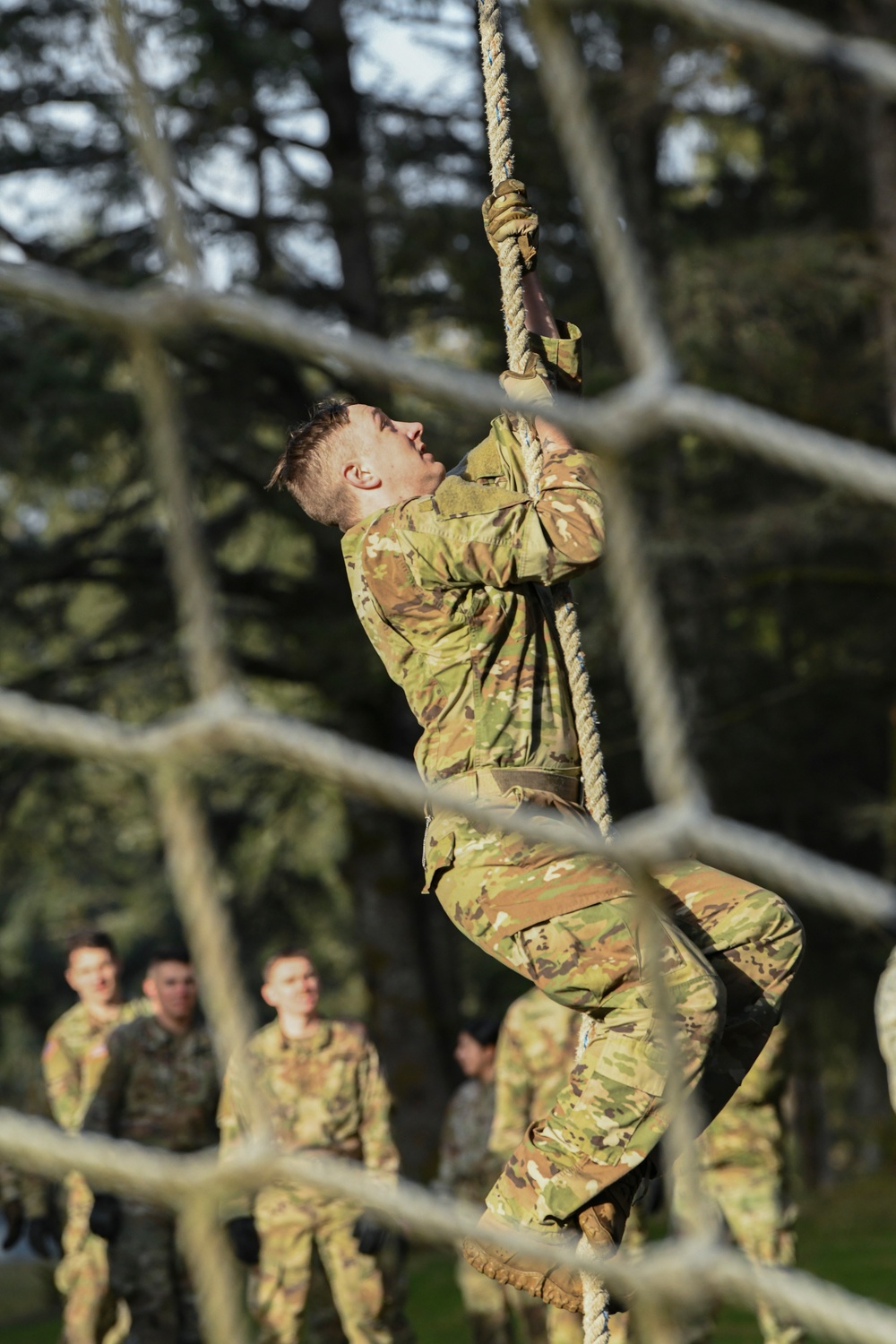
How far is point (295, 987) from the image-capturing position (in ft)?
20.9

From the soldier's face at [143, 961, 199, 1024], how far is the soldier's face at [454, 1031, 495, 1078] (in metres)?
1.53

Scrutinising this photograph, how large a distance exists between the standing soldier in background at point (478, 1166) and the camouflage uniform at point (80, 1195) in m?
1.50

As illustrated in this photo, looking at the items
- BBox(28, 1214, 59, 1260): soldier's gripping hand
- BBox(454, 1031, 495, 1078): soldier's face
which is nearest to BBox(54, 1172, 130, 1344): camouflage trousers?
BBox(28, 1214, 59, 1260): soldier's gripping hand

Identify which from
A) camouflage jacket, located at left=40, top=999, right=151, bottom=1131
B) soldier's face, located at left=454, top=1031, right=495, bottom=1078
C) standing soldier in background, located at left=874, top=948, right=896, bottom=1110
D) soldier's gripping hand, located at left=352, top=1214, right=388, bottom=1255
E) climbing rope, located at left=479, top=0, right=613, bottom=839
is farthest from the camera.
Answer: soldier's face, located at left=454, top=1031, right=495, bottom=1078

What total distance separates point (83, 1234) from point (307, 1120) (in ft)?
4.31

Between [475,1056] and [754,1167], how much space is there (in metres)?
1.93

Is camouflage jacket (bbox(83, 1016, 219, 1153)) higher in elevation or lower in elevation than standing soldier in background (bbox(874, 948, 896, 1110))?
higher

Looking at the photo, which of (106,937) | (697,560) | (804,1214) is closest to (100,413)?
(106,937)

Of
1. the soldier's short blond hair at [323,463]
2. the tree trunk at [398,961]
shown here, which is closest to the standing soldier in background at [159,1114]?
the soldier's short blond hair at [323,463]

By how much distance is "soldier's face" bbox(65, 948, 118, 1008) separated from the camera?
7.23m

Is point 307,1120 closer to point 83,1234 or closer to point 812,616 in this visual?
point 83,1234

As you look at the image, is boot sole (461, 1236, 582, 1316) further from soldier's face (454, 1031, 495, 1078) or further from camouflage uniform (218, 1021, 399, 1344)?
soldier's face (454, 1031, 495, 1078)

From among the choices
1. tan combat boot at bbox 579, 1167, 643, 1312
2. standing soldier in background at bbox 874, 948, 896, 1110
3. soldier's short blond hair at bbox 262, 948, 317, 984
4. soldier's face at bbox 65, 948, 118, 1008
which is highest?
soldier's face at bbox 65, 948, 118, 1008

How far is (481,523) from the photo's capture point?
276 centimetres
